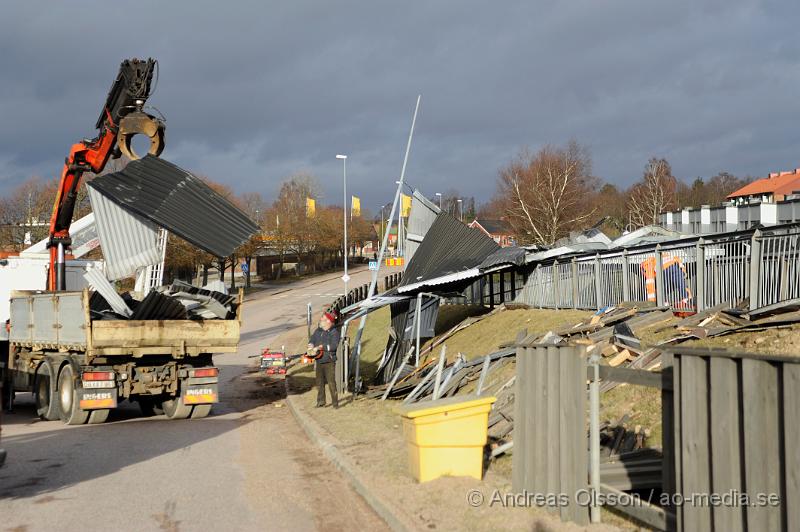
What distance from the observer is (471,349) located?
55.7 ft

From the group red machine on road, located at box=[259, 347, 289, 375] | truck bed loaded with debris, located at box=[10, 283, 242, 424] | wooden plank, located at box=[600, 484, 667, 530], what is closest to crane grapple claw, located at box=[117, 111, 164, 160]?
truck bed loaded with debris, located at box=[10, 283, 242, 424]

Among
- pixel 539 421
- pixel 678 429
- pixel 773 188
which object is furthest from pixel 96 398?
pixel 773 188

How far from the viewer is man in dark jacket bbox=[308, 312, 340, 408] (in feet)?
46.1

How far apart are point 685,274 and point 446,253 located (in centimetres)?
544

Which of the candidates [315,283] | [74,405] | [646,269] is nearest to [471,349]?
[646,269]

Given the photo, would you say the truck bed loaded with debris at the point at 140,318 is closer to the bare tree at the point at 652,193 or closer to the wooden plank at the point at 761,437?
the wooden plank at the point at 761,437

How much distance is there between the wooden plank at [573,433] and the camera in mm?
6211

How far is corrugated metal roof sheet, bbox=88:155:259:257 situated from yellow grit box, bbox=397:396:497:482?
19.6ft

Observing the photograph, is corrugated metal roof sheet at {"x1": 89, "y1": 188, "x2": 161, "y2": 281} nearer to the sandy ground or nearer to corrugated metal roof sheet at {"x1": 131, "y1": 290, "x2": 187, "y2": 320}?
corrugated metal roof sheet at {"x1": 131, "y1": 290, "x2": 187, "y2": 320}

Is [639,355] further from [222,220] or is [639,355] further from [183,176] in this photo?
[183,176]

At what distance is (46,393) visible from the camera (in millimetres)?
14422

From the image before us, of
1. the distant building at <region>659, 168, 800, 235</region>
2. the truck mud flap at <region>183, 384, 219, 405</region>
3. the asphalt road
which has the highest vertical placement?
the distant building at <region>659, 168, 800, 235</region>

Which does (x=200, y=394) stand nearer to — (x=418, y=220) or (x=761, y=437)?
(x=418, y=220)

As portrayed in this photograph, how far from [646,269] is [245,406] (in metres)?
8.63
